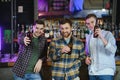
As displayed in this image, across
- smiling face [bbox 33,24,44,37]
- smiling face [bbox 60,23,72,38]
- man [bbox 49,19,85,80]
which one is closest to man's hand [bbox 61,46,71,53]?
man [bbox 49,19,85,80]

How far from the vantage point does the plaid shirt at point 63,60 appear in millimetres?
3926

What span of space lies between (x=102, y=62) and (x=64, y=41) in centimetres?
61

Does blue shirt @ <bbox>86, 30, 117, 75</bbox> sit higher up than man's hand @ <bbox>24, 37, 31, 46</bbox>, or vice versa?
man's hand @ <bbox>24, 37, 31, 46</bbox>

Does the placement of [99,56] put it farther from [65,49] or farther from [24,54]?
[24,54]

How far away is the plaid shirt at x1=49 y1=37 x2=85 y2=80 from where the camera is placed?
12.9 ft

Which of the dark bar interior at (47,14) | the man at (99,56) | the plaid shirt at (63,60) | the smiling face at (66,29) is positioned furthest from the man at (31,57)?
the dark bar interior at (47,14)

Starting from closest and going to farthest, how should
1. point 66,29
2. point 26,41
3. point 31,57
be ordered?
point 66,29 → point 26,41 → point 31,57

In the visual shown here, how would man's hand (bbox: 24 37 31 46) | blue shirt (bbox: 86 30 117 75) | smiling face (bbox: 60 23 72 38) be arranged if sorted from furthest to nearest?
blue shirt (bbox: 86 30 117 75) → man's hand (bbox: 24 37 31 46) → smiling face (bbox: 60 23 72 38)

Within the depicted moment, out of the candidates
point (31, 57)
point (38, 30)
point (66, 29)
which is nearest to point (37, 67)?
point (31, 57)

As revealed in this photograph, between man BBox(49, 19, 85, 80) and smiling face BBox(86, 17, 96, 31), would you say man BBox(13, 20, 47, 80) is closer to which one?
man BBox(49, 19, 85, 80)

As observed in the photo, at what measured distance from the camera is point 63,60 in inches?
155

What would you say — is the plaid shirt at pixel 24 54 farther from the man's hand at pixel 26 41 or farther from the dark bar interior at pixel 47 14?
the dark bar interior at pixel 47 14

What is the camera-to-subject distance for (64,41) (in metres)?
3.95

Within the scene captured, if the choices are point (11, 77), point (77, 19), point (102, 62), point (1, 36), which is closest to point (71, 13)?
point (77, 19)
